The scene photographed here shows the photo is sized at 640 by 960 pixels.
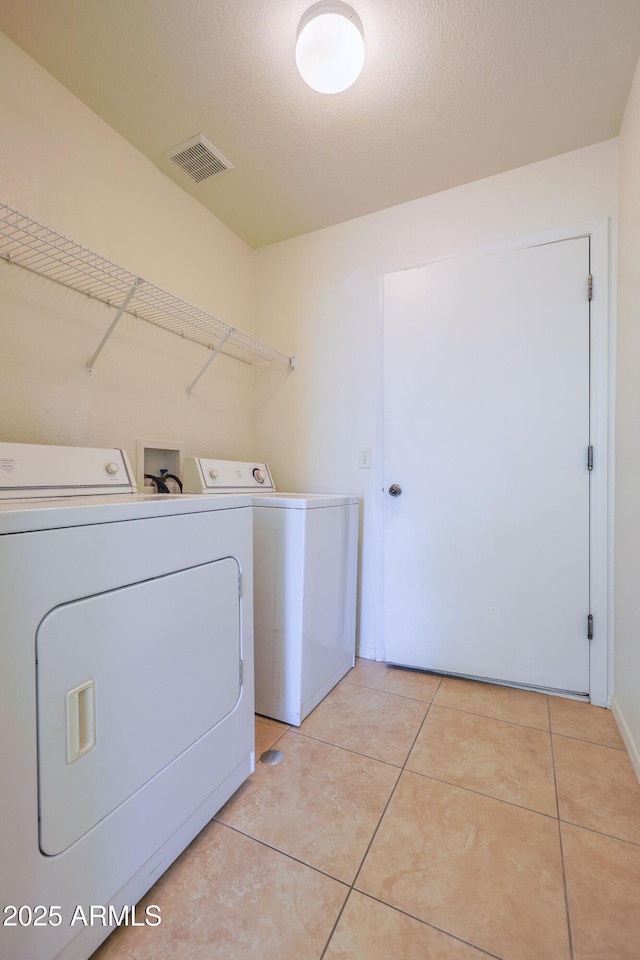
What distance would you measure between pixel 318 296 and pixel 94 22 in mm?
1312

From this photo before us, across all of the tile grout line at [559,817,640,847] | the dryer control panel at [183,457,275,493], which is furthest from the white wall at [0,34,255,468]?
the tile grout line at [559,817,640,847]

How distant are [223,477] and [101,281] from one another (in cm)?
93

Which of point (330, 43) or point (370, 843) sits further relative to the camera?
point (330, 43)

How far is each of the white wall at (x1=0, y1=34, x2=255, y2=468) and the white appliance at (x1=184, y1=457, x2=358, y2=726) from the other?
1.37ft

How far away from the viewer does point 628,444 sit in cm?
143

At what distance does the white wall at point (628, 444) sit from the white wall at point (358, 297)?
0.22m

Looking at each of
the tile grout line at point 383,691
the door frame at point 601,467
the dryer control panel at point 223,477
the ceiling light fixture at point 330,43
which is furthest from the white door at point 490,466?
the ceiling light fixture at point 330,43

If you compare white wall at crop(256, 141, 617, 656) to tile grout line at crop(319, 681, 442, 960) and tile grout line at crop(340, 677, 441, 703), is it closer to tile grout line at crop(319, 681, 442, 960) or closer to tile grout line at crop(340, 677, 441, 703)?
tile grout line at crop(340, 677, 441, 703)

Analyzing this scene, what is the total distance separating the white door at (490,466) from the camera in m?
1.71

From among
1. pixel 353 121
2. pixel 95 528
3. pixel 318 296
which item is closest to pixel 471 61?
pixel 353 121

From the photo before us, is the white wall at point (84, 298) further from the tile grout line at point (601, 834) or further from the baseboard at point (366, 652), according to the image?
the tile grout line at point (601, 834)

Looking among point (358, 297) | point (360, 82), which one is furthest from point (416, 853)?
point (360, 82)

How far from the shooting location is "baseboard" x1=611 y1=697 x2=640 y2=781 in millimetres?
1289

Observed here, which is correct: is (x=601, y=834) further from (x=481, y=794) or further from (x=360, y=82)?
(x=360, y=82)
